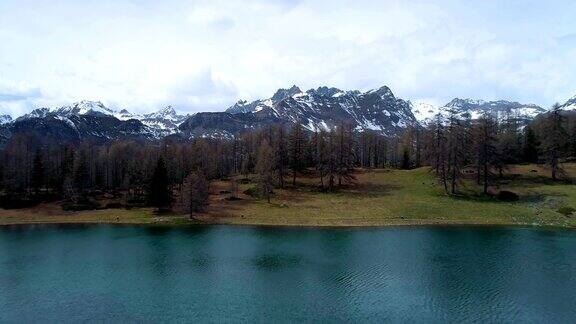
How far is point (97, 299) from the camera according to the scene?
47531 mm

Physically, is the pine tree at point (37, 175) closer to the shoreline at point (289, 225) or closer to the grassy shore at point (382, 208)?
the grassy shore at point (382, 208)

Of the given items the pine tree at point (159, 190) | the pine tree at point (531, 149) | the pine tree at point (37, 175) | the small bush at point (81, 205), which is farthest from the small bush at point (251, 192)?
the pine tree at point (531, 149)

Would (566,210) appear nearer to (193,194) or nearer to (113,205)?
(193,194)

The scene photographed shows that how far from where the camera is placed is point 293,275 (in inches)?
2212

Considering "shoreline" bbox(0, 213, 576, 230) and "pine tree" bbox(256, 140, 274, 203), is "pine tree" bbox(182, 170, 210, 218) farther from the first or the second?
"pine tree" bbox(256, 140, 274, 203)

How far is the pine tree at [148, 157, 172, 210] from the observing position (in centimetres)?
10675

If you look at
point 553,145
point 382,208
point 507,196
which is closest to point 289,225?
point 382,208

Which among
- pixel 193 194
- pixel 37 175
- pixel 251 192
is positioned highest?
pixel 37 175

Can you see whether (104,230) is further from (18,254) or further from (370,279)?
(370,279)

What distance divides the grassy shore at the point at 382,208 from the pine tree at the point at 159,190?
483 cm

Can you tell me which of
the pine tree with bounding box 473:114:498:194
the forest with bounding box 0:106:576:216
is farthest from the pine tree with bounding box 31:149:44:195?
the pine tree with bounding box 473:114:498:194

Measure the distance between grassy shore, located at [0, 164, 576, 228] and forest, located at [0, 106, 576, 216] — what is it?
3637 mm

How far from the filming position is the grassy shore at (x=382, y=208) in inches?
3467

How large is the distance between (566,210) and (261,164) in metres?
63.5
